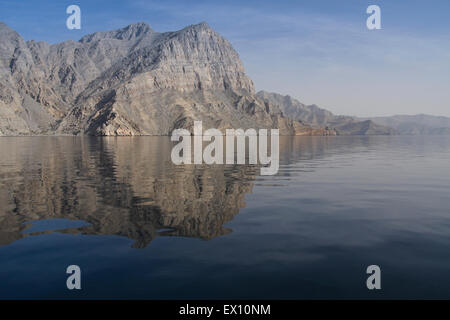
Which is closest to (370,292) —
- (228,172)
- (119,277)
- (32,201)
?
(119,277)

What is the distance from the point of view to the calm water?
1216 cm

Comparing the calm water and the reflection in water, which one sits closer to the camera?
the calm water

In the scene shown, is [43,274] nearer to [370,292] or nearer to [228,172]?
[370,292]

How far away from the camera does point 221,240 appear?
56.2ft

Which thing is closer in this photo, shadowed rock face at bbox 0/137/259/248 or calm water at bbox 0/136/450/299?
calm water at bbox 0/136/450/299

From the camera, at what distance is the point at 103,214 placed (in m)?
21.8

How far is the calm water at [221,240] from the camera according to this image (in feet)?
39.9

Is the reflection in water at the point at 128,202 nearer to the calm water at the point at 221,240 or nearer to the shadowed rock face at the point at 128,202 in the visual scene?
the shadowed rock face at the point at 128,202

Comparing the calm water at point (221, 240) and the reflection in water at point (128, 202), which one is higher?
the reflection in water at point (128, 202)

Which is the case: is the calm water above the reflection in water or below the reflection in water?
below

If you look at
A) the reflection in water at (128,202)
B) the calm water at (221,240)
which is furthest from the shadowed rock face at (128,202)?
the calm water at (221,240)

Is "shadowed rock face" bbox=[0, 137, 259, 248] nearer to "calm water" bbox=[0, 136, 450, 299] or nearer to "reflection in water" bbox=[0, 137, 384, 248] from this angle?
"reflection in water" bbox=[0, 137, 384, 248]

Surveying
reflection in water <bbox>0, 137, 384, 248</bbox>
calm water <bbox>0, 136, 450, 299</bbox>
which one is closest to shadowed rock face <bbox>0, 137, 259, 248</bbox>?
reflection in water <bbox>0, 137, 384, 248</bbox>
